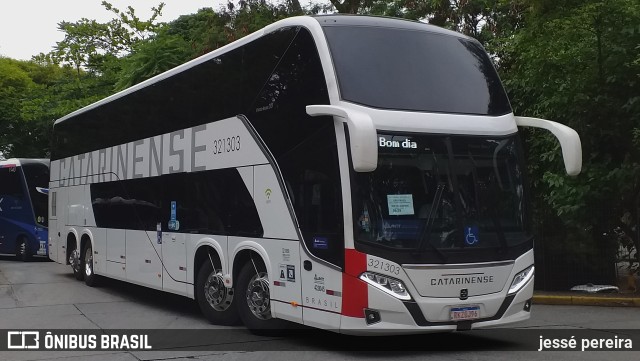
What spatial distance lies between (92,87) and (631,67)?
25057 millimetres

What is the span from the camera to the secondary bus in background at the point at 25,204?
82.3 feet

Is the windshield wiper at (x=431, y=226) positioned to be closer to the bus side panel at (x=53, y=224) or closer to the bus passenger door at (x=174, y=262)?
the bus passenger door at (x=174, y=262)

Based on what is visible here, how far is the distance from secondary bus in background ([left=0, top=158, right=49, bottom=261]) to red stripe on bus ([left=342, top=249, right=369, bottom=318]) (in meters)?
19.9

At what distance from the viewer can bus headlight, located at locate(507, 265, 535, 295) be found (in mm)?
8476

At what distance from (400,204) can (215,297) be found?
3.95 m

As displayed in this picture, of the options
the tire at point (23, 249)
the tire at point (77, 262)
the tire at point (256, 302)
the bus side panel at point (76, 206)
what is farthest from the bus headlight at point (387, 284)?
the tire at point (23, 249)

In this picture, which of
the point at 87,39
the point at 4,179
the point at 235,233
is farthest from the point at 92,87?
the point at 235,233

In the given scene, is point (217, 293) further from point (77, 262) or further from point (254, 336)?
point (77, 262)

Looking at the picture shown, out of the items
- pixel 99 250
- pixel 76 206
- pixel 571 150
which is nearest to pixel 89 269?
pixel 99 250

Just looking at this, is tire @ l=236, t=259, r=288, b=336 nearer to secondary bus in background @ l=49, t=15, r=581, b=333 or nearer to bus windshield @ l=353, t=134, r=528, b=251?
secondary bus in background @ l=49, t=15, r=581, b=333

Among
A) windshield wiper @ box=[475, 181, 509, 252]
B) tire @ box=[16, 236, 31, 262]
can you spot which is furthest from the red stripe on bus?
tire @ box=[16, 236, 31, 262]

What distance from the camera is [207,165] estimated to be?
1080cm

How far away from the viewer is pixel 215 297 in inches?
421

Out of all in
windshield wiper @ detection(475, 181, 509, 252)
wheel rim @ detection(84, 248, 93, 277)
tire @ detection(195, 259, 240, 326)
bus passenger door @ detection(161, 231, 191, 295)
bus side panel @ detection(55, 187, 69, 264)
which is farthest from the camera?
bus side panel @ detection(55, 187, 69, 264)
